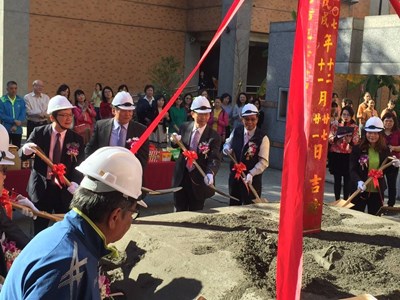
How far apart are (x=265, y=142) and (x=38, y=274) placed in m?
4.57

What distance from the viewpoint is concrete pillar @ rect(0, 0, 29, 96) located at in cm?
1551

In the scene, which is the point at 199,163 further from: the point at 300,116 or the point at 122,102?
the point at 300,116

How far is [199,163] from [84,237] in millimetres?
4074

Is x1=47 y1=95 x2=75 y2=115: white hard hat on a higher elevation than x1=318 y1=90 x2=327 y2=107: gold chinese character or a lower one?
lower

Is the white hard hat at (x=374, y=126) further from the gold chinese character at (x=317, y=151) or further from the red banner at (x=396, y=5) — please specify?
the red banner at (x=396, y=5)

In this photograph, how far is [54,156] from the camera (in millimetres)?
5254

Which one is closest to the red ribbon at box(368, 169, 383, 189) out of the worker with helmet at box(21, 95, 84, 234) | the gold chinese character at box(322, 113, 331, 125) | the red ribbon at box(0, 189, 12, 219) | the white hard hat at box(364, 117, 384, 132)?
the white hard hat at box(364, 117, 384, 132)

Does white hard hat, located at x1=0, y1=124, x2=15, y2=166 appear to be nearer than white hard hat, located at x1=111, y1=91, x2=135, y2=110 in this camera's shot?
Yes

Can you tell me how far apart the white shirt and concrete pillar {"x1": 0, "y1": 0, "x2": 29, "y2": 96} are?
5.98 m

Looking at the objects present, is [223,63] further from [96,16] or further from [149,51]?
[96,16]

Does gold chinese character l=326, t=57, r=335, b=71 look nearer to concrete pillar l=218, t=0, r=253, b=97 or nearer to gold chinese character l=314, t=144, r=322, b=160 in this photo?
gold chinese character l=314, t=144, r=322, b=160

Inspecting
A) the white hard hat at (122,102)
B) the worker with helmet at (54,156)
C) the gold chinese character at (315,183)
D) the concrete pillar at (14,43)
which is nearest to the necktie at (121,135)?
the white hard hat at (122,102)

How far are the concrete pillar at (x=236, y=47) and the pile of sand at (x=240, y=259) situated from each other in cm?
1276

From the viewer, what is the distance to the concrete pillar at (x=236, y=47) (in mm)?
17297
